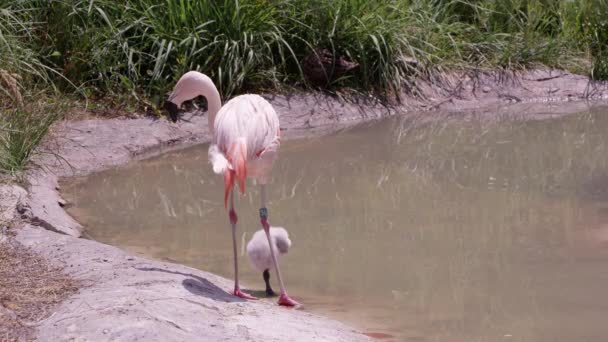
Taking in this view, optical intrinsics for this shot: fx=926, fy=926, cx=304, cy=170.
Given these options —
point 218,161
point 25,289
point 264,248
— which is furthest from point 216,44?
point 25,289

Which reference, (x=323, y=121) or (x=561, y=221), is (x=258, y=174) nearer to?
(x=561, y=221)

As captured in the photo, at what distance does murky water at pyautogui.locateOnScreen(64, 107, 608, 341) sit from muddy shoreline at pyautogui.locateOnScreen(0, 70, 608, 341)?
31 centimetres

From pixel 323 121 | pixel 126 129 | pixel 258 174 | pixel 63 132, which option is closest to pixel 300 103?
pixel 323 121

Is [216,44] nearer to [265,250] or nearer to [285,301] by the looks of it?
[265,250]

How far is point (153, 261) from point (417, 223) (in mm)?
1923

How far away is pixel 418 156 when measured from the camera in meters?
7.79

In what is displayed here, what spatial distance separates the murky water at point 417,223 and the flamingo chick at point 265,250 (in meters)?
0.17

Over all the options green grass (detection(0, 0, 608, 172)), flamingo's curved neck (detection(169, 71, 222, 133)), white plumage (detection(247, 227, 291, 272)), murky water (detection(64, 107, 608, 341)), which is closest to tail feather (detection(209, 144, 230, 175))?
flamingo's curved neck (detection(169, 71, 222, 133))

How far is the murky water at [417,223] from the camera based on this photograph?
449 centimetres

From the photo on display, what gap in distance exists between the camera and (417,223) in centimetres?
589

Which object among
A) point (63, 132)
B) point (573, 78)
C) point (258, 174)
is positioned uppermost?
point (258, 174)

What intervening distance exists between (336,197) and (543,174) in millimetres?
1649

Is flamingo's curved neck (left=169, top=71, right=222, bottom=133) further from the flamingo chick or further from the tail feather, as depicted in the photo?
the flamingo chick

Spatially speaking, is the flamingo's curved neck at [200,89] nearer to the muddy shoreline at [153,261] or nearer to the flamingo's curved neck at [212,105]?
the flamingo's curved neck at [212,105]
